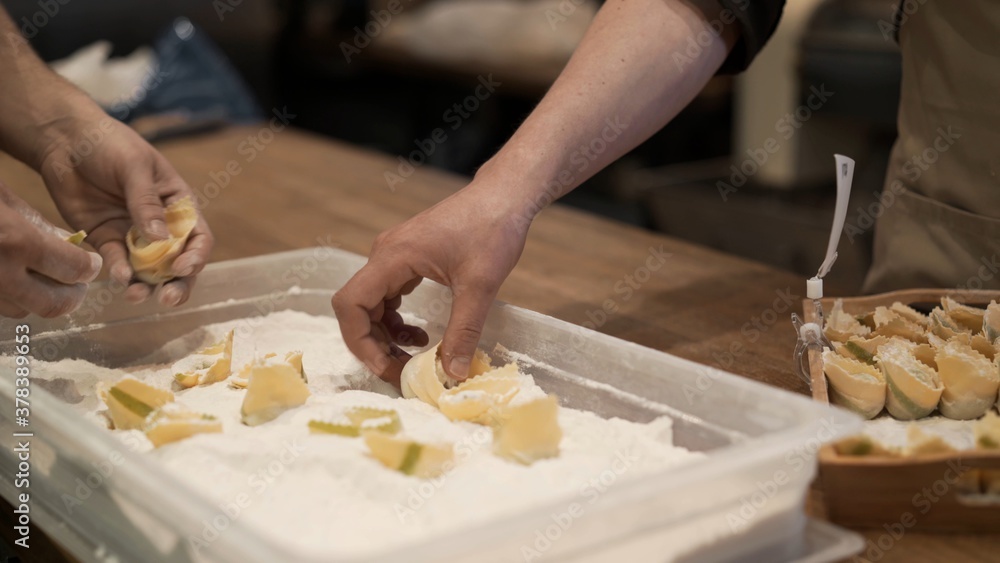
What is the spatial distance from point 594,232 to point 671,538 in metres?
0.98

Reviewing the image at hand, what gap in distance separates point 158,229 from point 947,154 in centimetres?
88

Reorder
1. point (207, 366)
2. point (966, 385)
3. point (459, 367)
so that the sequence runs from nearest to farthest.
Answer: point (966, 385) < point (459, 367) < point (207, 366)

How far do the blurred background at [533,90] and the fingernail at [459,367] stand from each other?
1380 mm

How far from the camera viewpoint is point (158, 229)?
45.6 inches

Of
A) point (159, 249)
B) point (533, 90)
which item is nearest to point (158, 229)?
point (159, 249)

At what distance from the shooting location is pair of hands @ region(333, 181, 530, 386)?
952 mm

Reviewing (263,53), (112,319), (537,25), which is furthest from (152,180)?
(263,53)

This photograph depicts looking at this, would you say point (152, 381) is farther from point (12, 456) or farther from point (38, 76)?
point (38, 76)

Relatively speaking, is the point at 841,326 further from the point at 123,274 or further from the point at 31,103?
the point at 31,103

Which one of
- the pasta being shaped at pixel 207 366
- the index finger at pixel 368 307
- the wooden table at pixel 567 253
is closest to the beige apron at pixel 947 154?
the wooden table at pixel 567 253

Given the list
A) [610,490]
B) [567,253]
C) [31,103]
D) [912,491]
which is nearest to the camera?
[610,490]

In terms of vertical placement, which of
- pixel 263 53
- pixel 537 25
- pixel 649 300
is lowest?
pixel 263 53

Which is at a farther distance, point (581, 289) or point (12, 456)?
point (581, 289)

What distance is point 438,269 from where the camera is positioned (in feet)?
3.23
